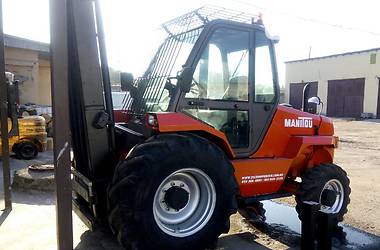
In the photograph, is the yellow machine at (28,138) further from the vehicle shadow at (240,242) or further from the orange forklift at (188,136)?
the vehicle shadow at (240,242)

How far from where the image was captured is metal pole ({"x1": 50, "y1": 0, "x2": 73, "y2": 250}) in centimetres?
319

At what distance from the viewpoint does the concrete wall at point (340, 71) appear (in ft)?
109

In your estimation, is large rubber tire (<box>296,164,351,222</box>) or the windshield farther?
large rubber tire (<box>296,164,351,222</box>)

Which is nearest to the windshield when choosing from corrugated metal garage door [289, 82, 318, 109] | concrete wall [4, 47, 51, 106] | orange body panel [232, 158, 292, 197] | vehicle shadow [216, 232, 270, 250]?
orange body panel [232, 158, 292, 197]

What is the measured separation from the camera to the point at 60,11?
3188 mm

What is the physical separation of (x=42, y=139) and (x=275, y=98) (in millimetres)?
8639

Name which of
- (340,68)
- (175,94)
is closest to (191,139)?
(175,94)

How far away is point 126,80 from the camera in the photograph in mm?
5258

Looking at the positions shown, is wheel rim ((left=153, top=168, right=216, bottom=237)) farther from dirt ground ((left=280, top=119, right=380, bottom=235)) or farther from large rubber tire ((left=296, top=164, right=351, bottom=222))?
dirt ground ((left=280, top=119, right=380, bottom=235))

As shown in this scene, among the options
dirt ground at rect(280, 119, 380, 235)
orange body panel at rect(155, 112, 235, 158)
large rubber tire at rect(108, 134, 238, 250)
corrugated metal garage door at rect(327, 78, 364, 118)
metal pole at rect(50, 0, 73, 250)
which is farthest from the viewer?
corrugated metal garage door at rect(327, 78, 364, 118)

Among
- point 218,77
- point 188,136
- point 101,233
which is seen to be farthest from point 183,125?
point 101,233

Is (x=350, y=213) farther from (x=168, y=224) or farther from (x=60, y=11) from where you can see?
(x=60, y=11)

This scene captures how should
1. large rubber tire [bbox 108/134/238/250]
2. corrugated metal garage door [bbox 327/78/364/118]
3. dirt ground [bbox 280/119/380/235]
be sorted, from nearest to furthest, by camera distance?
large rubber tire [bbox 108/134/238/250]
dirt ground [bbox 280/119/380/235]
corrugated metal garage door [bbox 327/78/364/118]

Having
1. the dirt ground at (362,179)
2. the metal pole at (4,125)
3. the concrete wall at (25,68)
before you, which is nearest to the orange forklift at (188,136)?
the dirt ground at (362,179)
